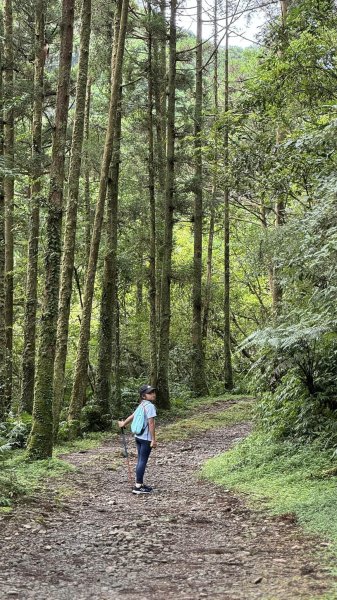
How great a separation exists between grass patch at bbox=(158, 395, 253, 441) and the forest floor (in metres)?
5.50

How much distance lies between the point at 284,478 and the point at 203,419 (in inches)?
351

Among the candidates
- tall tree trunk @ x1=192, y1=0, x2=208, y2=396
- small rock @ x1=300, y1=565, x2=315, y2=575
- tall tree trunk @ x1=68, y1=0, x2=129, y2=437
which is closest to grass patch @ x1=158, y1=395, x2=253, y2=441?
tall tree trunk @ x1=192, y1=0, x2=208, y2=396

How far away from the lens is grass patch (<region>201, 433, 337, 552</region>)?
19.6ft

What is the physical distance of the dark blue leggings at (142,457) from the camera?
8266 millimetres

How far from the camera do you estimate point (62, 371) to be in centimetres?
1239

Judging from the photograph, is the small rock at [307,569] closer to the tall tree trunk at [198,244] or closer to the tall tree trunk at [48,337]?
the tall tree trunk at [48,337]

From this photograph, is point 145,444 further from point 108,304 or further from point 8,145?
point 8,145

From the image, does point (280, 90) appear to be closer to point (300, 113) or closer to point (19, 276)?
point (300, 113)

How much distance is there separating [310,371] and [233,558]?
4508 millimetres

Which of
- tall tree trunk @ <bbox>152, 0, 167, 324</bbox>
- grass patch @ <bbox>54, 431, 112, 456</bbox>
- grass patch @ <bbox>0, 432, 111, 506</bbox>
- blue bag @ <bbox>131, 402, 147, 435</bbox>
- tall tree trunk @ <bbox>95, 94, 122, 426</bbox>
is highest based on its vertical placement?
tall tree trunk @ <bbox>152, 0, 167, 324</bbox>

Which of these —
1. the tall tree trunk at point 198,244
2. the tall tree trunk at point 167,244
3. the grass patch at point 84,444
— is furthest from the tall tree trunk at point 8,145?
the tall tree trunk at point 198,244

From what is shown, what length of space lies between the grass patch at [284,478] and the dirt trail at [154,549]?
26cm

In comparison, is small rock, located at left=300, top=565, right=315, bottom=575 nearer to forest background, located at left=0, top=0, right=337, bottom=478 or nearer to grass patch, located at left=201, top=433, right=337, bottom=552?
grass patch, located at left=201, top=433, right=337, bottom=552

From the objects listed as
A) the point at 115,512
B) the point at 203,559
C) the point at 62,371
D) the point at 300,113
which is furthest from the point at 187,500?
the point at 300,113
